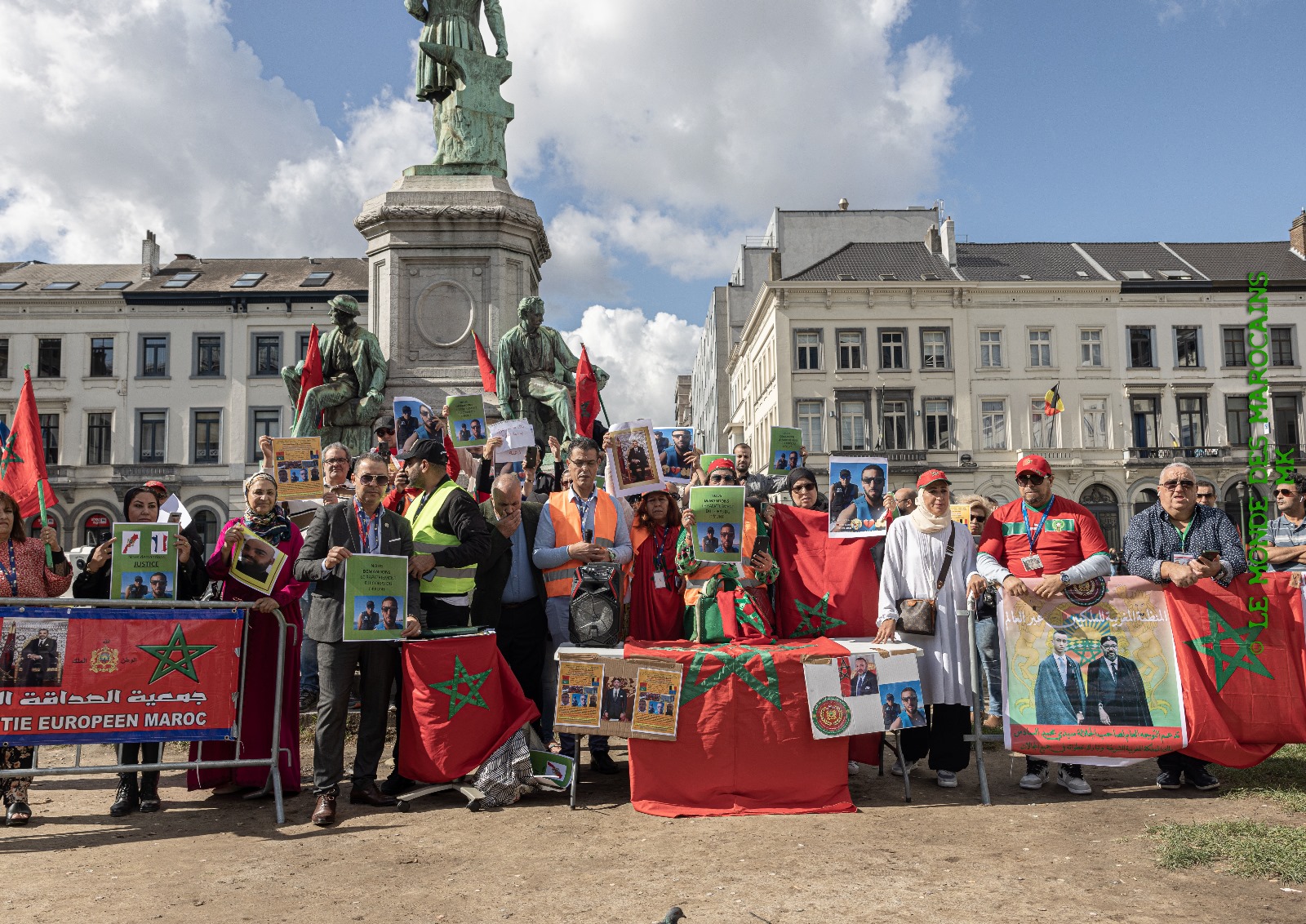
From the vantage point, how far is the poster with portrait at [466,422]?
8.52m

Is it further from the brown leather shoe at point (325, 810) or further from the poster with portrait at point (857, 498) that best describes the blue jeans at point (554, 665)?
the poster with portrait at point (857, 498)

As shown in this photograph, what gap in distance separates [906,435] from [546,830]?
1626 inches

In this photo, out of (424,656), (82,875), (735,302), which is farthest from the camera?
(735,302)

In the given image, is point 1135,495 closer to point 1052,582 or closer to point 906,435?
point 906,435

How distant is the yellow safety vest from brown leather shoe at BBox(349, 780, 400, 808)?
1.21 metres

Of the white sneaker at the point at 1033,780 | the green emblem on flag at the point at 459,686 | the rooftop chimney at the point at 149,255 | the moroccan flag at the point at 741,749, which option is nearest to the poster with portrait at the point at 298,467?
the green emblem on flag at the point at 459,686

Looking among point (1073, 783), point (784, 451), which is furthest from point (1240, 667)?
point (784, 451)

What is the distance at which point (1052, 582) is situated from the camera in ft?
20.4

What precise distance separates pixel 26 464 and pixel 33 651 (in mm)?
2306

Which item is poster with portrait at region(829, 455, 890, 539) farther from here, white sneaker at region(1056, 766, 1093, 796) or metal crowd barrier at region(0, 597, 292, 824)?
metal crowd barrier at region(0, 597, 292, 824)

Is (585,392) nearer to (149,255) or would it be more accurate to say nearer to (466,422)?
(466,422)

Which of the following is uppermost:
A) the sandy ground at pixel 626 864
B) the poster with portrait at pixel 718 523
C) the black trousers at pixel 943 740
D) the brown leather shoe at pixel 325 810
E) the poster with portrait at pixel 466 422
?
the poster with portrait at pixel 466 422

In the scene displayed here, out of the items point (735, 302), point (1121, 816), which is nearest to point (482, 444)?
point (1121, 816)

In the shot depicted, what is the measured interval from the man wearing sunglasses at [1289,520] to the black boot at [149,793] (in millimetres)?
7670
